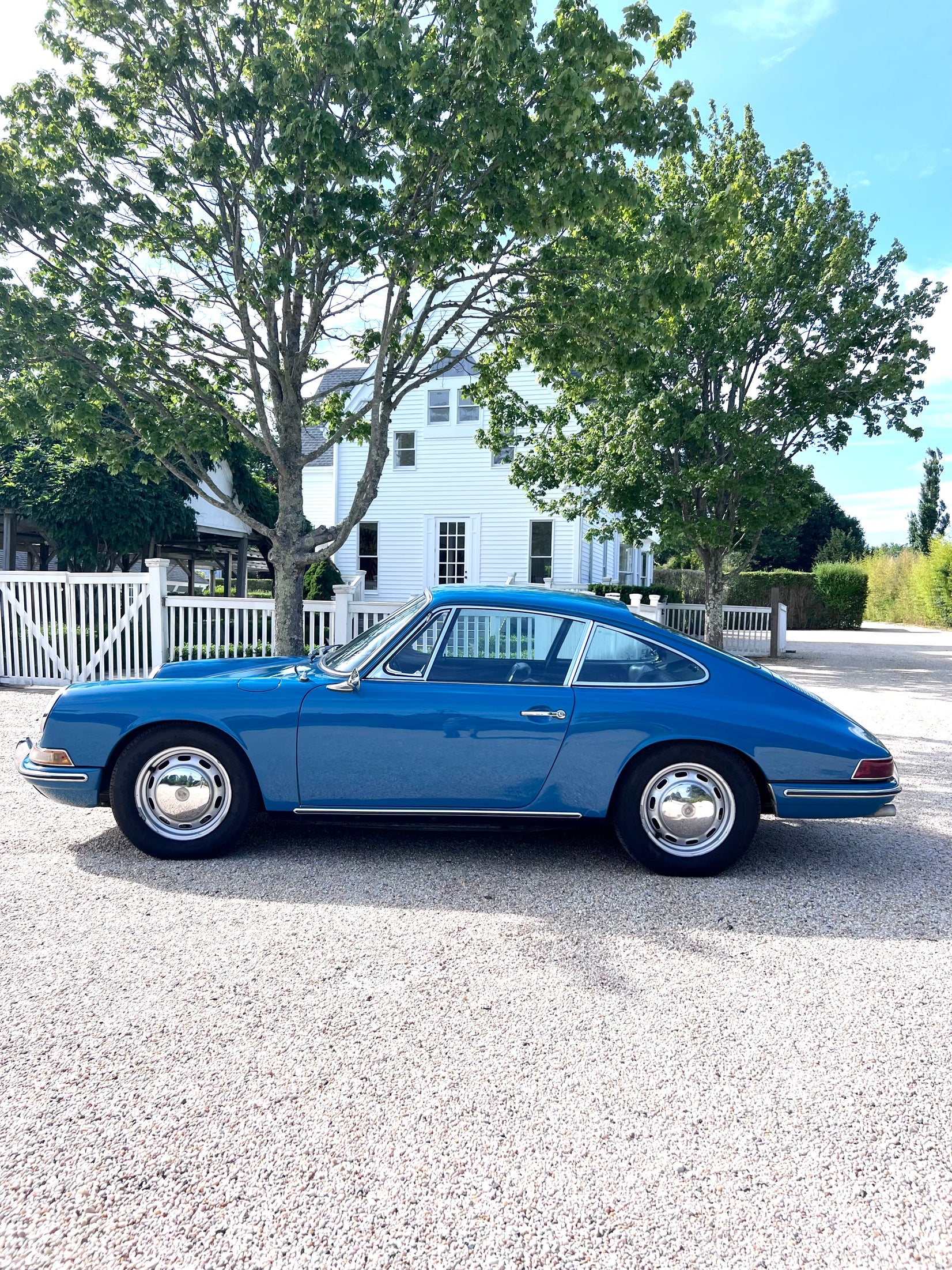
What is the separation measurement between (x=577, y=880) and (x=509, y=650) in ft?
4.07

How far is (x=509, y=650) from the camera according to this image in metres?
4.61

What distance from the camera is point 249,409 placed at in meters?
11.1

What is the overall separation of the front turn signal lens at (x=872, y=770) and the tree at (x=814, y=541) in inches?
2091

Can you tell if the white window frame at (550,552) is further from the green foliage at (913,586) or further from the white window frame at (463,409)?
the green foliage at (913,586)

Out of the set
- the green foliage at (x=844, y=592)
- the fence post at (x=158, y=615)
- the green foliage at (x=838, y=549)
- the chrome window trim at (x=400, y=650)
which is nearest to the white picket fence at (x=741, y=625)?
the fence post at (x=158, y=615)

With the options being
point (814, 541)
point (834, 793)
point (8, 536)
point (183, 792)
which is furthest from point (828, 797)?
point (814, 541)

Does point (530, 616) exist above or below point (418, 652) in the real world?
above

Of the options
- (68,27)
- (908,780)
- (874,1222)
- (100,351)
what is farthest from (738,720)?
(68,27)

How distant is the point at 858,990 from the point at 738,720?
4.76ft

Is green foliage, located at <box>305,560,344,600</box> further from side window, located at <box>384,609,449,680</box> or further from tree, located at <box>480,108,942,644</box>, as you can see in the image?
side window, located at <box>384,609,449,680</box>

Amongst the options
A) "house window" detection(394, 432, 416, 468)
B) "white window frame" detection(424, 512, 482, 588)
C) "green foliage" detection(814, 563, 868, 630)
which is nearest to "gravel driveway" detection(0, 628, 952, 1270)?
"white window frame" detection(424, 512, 482, 588)

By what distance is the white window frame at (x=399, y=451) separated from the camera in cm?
2234

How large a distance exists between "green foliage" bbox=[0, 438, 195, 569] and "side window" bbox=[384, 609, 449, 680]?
517 inches

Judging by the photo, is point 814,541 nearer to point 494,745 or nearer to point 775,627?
point 775,627
